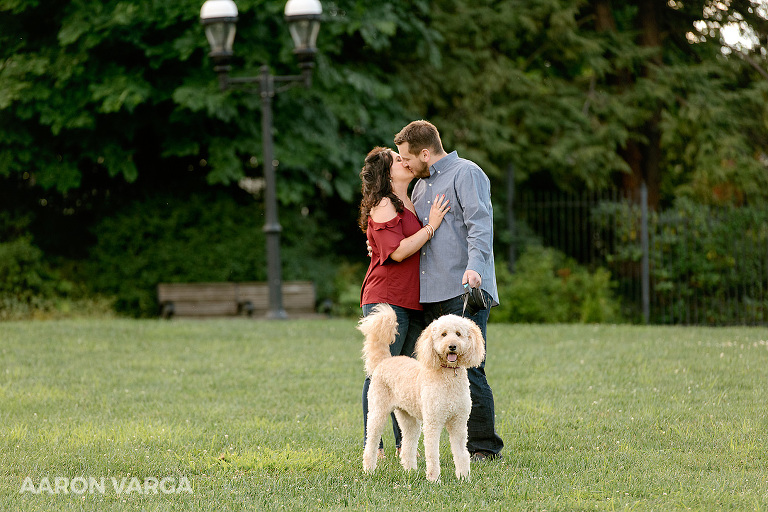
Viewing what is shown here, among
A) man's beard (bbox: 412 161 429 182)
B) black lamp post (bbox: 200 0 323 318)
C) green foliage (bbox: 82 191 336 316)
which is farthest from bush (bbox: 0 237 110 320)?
man's beard (bbox: 412 161 429 182)

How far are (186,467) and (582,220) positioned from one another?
12482 mm

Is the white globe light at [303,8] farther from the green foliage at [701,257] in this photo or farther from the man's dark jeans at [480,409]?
the man's dark jeans at [480,409]

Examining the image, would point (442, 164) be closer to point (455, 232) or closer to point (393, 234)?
point (455, 232)

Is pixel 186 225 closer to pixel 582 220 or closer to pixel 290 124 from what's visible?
pixel 290 124

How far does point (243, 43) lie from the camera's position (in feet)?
44.2

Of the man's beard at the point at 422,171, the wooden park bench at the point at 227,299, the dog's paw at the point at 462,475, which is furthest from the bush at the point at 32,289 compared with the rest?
the dog's paw at the point at 462,475

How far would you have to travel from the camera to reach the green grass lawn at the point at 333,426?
432cm

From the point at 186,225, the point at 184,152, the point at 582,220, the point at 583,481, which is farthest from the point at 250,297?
the point at 583,481

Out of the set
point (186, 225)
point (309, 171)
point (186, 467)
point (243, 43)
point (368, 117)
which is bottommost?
point (186, 467)

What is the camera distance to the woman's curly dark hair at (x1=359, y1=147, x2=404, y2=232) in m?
4.89

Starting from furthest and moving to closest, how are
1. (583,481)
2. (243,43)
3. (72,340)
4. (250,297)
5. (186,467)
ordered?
(250,297) < (243,43) < (72,340) < (186,467) < (583,481)

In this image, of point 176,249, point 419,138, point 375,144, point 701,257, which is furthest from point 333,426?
point 701,257

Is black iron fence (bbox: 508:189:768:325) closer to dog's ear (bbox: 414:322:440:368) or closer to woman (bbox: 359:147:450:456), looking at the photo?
woman (bbox: 359:147:450:456)

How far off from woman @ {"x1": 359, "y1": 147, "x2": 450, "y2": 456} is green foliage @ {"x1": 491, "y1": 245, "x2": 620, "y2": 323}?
9.18 metres
